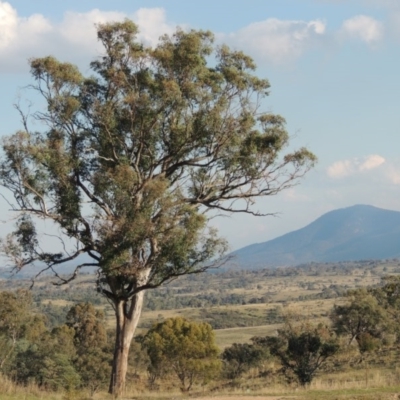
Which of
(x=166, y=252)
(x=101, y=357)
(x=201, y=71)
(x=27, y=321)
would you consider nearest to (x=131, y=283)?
(x=166, y=252)

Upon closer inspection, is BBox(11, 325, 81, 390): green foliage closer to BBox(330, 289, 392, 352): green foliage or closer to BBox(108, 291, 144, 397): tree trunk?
BBox(108, 291, 144, 397): tree trunk

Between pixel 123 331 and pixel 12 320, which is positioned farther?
pixel 12 320

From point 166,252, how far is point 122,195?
2272 millimetres

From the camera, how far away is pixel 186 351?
39500 mm

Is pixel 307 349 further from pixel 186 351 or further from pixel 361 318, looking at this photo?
pixel 361 318

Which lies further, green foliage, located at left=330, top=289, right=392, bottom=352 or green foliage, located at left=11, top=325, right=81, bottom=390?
green foliage, located at left=330, top=289, right=392, bottom=352

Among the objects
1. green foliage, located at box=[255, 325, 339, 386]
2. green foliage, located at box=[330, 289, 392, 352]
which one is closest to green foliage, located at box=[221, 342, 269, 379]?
green foliage, located at box=[330, 289, 392, 352]

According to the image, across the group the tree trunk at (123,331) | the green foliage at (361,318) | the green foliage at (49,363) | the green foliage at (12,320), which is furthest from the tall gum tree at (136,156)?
the green foliage at (361,318)

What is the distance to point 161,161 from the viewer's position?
22078 mm

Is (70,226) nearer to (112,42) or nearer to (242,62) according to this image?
(112,42)

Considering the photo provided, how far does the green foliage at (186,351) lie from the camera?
3953 cm

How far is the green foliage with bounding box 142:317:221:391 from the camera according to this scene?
39531 mm

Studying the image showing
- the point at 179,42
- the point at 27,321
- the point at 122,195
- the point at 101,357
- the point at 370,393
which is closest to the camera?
the point at 370,393

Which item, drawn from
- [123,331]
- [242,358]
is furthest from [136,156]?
[242,358]
